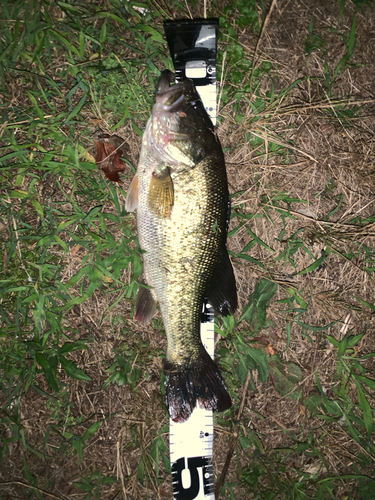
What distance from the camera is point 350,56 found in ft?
9.48

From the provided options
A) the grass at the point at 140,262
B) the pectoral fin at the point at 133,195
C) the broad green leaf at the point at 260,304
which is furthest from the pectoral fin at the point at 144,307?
the broad green leaf at the point at 260,304

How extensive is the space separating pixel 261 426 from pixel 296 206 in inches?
83.9

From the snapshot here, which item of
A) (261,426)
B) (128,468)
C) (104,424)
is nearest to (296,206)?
(261,426)

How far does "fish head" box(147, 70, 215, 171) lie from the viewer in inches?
85.6

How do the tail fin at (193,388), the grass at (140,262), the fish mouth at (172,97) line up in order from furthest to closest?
the grass at (140,262)
the tail fin at (193,388)
the fish mouth at (172,97)

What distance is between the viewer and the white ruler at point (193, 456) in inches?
106

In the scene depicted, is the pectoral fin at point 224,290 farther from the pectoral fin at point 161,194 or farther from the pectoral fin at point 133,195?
the pectoral fin at point 133,195

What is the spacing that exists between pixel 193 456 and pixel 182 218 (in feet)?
6.93

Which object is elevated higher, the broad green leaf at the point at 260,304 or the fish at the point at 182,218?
the fish at the point at 182,218

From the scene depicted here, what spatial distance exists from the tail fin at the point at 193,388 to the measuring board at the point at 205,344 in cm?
20

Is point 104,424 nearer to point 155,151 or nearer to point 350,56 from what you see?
point 155,151

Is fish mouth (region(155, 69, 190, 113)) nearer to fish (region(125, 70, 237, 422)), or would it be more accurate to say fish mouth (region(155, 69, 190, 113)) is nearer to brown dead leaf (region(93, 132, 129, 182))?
fish (region(125, 70, 237, 422))

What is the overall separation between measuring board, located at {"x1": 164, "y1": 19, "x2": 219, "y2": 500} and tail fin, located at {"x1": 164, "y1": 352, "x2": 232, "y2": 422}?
205 millimetres

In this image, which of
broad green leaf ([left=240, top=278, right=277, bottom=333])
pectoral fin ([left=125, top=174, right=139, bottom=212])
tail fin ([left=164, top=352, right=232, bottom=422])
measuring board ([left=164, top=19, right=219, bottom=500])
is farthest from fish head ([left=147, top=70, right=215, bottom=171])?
tail fin ([left=164, top=352, right=232, bottom=422])
